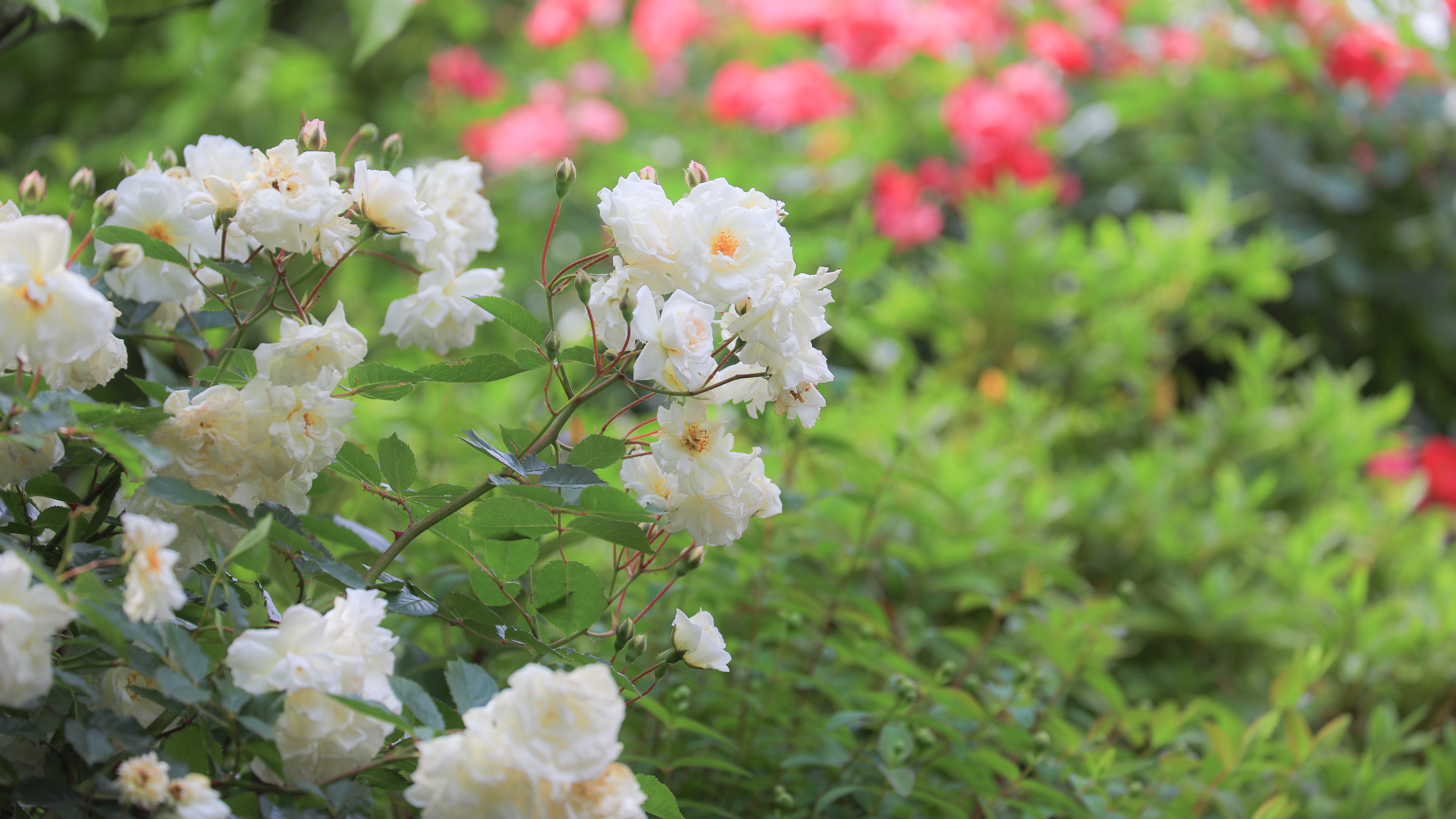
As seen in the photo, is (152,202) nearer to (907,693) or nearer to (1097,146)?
(907,693)

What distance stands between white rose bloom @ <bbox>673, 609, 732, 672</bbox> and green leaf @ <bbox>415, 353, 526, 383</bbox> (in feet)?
0.65

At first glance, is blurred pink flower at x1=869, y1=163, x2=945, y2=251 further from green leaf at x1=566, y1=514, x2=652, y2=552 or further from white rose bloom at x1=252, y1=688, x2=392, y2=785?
white rose bloom at x1=252, y1=688, x2=392, y2=785

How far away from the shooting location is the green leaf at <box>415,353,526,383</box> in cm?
65

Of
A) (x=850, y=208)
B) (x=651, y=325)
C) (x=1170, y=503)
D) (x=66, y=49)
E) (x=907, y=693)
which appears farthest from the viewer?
(x=66, y=49)

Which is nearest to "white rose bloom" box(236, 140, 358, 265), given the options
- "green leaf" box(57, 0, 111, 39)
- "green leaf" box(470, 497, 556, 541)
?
"green leaf" box(470, 497, 556, 541)

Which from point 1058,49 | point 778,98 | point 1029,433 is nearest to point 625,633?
point 1029,433

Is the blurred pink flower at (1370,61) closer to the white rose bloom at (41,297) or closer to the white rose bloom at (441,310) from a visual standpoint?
the white rose bloom at (441,310)

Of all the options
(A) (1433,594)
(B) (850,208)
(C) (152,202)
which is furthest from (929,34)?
(C) (152,202)

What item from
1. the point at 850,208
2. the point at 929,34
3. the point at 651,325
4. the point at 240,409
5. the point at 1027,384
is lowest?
the point at 1027,384

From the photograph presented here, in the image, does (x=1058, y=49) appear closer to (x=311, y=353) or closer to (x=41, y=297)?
(x=311, y=353)

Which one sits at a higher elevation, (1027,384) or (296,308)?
(296,308)

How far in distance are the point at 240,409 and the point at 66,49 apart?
289 centimetres

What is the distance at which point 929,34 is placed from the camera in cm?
271

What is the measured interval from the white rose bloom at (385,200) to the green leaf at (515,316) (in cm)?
8
